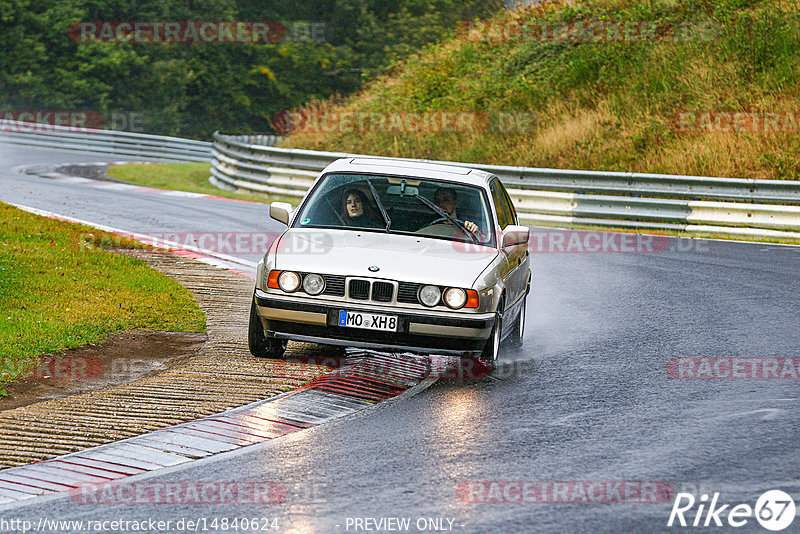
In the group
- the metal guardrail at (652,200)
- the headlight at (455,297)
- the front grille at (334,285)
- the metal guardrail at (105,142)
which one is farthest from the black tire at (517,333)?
the metal guardrail at (105,142)

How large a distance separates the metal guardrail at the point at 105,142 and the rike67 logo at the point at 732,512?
34.3 meters

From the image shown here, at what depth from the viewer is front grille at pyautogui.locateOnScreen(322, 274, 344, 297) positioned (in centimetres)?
847

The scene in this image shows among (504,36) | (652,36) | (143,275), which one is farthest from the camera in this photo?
(504,36)

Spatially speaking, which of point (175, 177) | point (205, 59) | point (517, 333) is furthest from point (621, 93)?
point (205, 59)

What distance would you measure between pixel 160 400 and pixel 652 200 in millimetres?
14076

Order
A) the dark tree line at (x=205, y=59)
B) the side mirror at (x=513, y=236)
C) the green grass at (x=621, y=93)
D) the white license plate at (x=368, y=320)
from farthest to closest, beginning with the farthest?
the dark tree line at (x=205, y=59)
the green grass at (x=621, y=93)
the side mirror at (x=513, y=236)
the white license plate at (x=368, y=320)

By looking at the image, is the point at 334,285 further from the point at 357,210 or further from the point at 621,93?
the point at 621,93

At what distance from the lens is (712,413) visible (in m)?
7.64

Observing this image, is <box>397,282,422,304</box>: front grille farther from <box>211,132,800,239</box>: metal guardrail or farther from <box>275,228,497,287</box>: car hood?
<box>211,132,800,239</box>: metal guardrail

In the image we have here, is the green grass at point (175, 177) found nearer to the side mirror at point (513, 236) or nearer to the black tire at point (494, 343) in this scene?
the side mirror at point (513, 236)

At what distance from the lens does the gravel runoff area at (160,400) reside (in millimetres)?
6762

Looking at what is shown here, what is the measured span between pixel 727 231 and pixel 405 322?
40.7ft

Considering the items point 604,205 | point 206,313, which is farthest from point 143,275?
point 604,205

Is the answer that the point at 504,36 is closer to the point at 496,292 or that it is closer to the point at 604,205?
the point at 604,205
